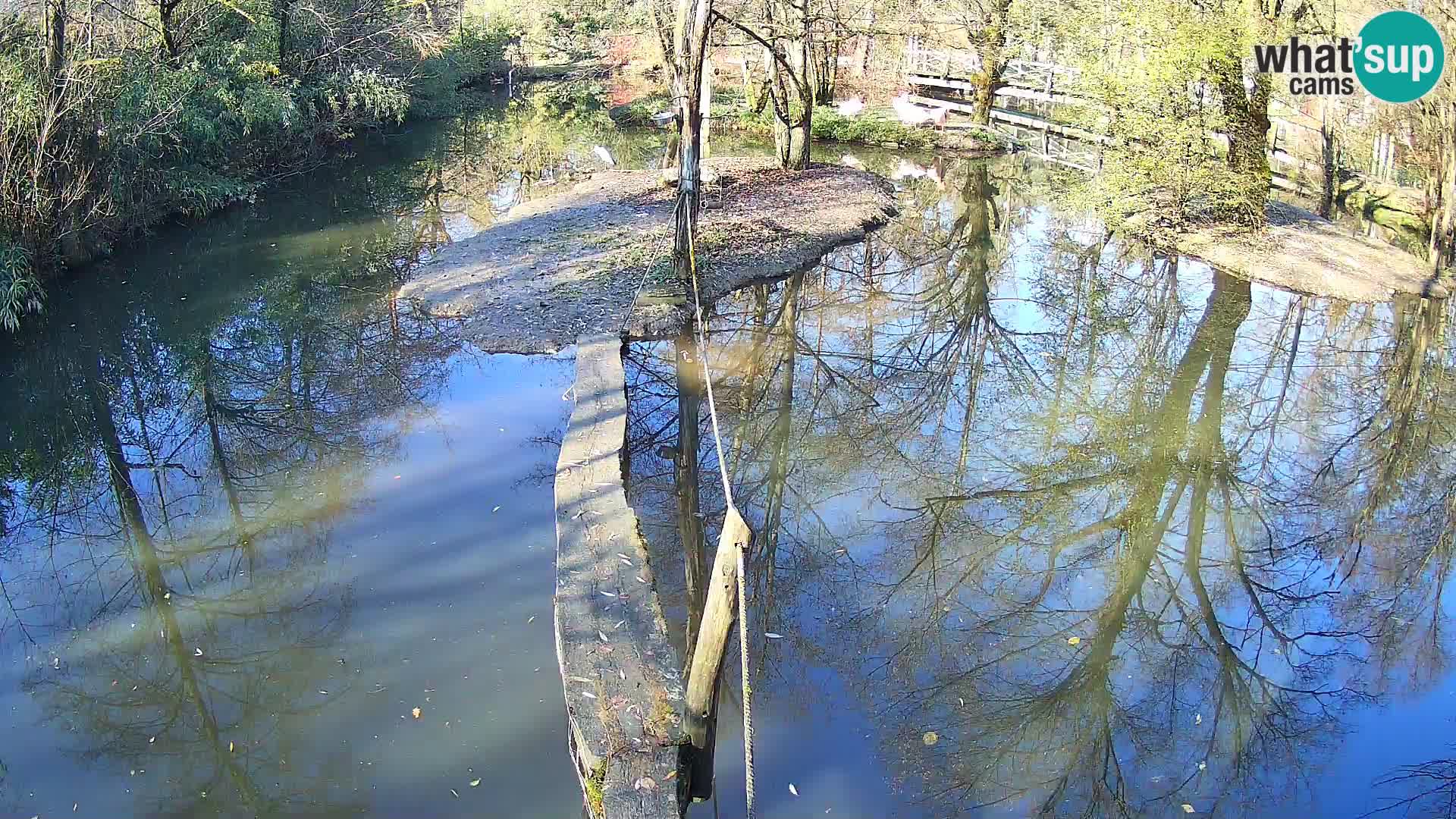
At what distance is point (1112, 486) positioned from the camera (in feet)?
25.6

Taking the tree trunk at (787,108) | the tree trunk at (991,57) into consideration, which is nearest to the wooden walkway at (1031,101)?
the tree trunk at (991,57)

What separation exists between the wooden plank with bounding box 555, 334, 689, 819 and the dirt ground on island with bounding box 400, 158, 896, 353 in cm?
344

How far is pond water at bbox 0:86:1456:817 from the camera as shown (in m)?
5.06

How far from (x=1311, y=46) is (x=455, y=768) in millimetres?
13241

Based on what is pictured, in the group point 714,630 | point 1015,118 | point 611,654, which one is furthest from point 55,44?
point 1015,118

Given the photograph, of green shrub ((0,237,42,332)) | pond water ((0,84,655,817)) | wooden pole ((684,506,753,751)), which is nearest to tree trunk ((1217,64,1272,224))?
pond water ((0,84,655,817))

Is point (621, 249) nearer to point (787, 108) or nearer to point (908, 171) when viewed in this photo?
point (787, 108)

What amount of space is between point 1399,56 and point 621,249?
9753 millimetres

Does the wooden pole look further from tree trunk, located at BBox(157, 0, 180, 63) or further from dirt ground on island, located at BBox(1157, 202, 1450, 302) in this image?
tree trunk, located at BBox(157, 0, 180, 63)

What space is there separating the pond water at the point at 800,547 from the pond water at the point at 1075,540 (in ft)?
0.10

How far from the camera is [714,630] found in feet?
14.5

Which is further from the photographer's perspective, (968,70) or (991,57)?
(968,70)

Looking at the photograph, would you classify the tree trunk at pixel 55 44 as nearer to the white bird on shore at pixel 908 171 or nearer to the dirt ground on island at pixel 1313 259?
the white bird on shore at pixel 908 171

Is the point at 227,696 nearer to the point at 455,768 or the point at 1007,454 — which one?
the point at 455,768
